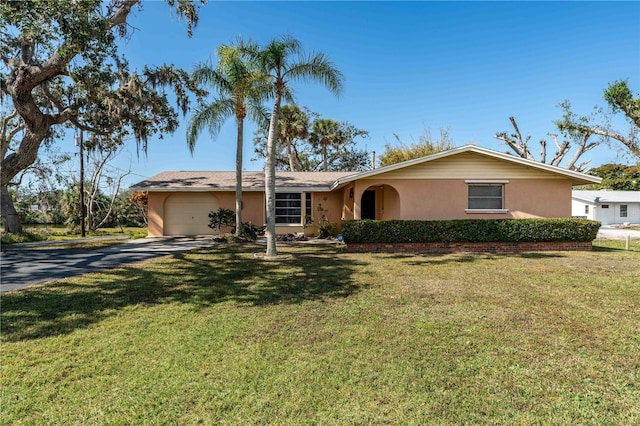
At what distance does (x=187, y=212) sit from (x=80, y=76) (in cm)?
899

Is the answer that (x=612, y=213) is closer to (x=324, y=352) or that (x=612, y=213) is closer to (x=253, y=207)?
(x=253, y=207)

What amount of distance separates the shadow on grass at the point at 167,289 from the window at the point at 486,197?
659 centimetres

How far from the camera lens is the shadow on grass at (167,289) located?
4961mm

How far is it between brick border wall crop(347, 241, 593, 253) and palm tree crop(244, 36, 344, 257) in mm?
A: 3323

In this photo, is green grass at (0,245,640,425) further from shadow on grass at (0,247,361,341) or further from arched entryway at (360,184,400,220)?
arched entryway at (360,184,400,220)

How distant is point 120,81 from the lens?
10.2 metres

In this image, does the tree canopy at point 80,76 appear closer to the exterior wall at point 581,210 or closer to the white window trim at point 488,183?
the white window trim at point 488,183

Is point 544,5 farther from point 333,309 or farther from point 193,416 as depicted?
point 193,416

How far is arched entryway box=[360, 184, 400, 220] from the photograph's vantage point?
1393 centimetres

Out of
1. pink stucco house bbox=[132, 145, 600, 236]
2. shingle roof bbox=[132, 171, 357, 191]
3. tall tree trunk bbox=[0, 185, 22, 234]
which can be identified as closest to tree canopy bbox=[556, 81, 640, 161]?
pink stucco house bbox=[132, 145, 600, 236]

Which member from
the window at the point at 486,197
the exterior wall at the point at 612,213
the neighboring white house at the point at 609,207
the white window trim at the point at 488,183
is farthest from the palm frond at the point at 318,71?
the exterior wall at the point at 612,213

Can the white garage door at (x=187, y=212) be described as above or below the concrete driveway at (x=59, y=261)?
above

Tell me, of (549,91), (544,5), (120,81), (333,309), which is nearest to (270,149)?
(120,81)

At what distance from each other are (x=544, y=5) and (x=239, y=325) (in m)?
15.8
